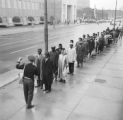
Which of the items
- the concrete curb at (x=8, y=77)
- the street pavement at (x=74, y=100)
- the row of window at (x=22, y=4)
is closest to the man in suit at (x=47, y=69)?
the street pavement at (x=74, y=100)

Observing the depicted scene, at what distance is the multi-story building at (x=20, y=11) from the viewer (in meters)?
53.3

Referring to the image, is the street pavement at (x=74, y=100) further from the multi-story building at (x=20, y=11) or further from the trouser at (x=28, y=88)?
the multi-story building at (x=20, y=11)

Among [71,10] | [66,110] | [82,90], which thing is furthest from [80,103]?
[71,10]

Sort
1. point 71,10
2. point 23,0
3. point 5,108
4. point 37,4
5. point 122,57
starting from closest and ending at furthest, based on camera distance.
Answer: point 5,108
point 122,57
point 23,0
point 37,4
point 71,10

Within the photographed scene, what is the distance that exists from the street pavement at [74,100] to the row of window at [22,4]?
46545mm

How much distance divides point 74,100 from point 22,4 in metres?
56.1

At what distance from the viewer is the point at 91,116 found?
23.0 feet

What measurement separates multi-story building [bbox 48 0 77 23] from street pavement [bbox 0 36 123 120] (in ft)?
208

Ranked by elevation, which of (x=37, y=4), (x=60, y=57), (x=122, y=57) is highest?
(x=37, y=4)

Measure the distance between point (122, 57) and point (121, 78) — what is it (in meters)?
6.20

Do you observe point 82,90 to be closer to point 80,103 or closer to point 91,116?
point 80,103

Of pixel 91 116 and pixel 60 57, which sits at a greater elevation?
pixel 60 57

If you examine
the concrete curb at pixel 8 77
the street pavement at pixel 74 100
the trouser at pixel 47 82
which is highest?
the trouser at pixel 47 82

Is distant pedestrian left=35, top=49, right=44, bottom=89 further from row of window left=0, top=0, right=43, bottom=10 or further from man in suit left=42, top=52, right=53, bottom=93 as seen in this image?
row of window left=0, top=0, right=43, bottom=10
